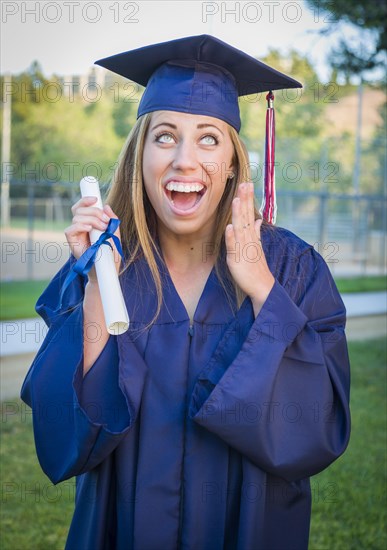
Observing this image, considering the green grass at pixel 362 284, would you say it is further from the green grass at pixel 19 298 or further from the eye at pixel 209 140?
the eye at pixel 209 140

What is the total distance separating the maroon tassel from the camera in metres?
2.64

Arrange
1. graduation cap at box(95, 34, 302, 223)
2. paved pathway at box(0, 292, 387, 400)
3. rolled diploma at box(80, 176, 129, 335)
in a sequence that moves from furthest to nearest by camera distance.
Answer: paved pathway at box(0, 292, 387, 400), graduation cap at box(95, 34, 302, 223), rolled diploma at box(80, 176, 129, 335)

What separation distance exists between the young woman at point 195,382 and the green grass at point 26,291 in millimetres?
7118

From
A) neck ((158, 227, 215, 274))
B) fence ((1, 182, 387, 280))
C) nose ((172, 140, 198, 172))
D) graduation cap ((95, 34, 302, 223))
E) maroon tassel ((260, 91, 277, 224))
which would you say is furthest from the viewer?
fence ((1, 182, 387, 280))

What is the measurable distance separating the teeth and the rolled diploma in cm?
23

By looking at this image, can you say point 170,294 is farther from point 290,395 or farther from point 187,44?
point 187,44

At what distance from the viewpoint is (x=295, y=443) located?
6.65 ft

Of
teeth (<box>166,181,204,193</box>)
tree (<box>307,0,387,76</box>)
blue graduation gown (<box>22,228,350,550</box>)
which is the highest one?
tree (<box>307,0,387,76</box>)

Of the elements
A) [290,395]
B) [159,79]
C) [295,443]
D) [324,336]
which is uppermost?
[159,79]

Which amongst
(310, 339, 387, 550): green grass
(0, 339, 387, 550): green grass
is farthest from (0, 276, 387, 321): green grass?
(310, 339, 387, 550): green grass

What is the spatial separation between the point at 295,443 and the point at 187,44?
124 centimetres

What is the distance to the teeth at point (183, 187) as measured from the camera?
2164 mm

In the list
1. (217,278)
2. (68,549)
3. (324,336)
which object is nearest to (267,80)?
(217,278)

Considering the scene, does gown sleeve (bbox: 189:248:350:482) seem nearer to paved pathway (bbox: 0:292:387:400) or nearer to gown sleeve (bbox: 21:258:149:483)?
gown sleeve (bbox: 21:258:149:483)
